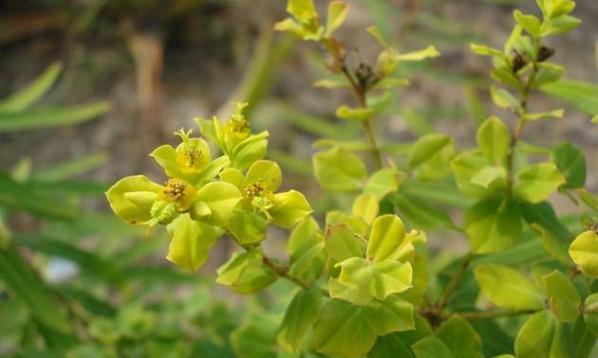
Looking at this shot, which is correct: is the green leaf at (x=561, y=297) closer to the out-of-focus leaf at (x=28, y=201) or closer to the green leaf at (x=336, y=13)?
the green leaf at (x=336, y=13)

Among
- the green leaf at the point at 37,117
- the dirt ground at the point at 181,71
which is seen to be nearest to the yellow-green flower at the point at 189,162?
the green leaf at the point at 37,117

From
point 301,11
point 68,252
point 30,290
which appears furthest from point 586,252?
point 68,252

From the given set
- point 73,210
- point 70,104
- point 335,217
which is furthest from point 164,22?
point 335,217

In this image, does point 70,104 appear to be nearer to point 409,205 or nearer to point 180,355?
point 180,355

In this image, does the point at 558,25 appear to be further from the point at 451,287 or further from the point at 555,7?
the point at 451,287

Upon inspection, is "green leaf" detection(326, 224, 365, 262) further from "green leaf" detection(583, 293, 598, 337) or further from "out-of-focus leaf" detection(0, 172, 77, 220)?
"out-of-focus leaf" detection(0, 172, 77, 220)

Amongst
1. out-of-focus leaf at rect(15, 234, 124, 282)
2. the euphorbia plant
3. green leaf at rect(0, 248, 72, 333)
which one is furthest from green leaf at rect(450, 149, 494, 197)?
out-of-focus leaf at rect(15, 234, 124, 282)
